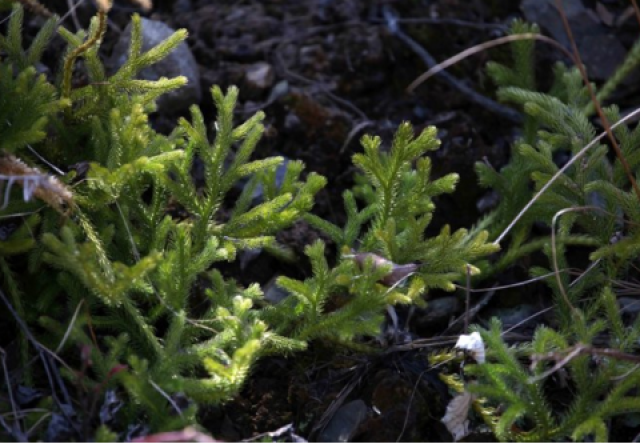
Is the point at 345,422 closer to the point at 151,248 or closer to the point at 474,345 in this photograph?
the point at 474,345

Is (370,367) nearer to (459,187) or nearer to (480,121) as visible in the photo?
(459,187)

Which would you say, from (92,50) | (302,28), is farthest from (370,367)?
(302,28)

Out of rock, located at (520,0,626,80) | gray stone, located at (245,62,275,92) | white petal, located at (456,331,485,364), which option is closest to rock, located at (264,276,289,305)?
white petal, located at (456,331,485,364)

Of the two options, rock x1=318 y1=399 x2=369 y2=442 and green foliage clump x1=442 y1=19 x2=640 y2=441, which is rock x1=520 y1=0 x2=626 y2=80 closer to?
green foliage clump x1=442 y1=19 x2=640 y2=441

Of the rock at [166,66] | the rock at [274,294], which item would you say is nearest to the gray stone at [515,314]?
the rock at [274,294]

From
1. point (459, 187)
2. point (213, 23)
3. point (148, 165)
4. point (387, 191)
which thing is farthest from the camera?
point (213, 23)

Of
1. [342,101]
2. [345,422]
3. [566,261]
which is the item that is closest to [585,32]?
[342,101]
